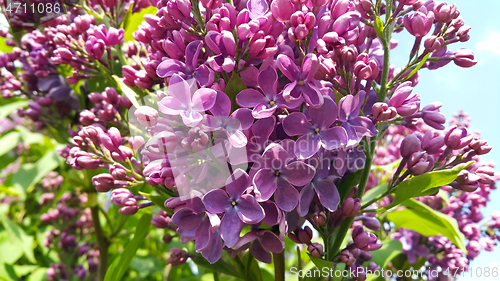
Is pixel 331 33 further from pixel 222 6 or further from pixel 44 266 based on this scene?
Answer: pixel 44 266

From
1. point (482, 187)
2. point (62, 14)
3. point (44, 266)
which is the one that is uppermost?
point (62, 14)

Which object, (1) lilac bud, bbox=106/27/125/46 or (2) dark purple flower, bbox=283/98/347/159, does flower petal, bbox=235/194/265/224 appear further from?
(1) lilac bud, bbox=106/27/125/46

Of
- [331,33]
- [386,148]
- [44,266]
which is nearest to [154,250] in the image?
[44,266]

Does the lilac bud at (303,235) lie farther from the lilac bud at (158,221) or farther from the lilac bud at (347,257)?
the lilac bud at (158,221)

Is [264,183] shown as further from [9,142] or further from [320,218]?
[9,142]

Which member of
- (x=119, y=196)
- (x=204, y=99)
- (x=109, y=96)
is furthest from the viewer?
(x=109, y=96)

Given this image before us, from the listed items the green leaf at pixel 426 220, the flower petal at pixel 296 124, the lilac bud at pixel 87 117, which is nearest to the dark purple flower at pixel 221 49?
the flower petal at pixel 296 124

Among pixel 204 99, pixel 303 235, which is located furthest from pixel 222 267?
pixel 204 99
